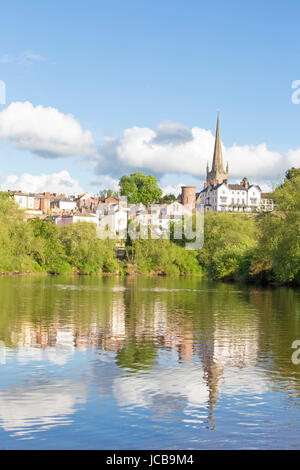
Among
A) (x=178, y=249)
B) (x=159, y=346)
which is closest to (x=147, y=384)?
(x=159, y=346)

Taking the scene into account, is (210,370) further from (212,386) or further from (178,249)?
(178,249)

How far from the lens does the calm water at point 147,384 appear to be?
411 inches

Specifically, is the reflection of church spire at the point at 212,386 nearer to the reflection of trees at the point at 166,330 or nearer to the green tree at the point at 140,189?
the reflection of trees at the point at 166,330

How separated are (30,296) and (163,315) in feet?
49.3

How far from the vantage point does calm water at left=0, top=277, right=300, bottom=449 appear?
1044 cm

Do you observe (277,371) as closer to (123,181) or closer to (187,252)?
(187,252)

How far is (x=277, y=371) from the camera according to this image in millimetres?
15812

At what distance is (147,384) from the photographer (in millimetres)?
14141

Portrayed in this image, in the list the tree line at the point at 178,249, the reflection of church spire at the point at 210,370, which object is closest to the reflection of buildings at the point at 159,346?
the reflection of church spire at the point at 210,370

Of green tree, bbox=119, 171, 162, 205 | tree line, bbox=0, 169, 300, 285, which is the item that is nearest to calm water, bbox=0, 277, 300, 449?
tree line, bbox=0, 169, 300, 285

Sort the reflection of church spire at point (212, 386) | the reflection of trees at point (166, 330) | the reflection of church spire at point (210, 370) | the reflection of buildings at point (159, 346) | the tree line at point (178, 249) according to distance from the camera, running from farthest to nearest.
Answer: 1. the tree line at point (178, 249)
2. the reflection of trees at point (166, 330)
3. the reflection of buildings at point (159, 346)
4. the reflection of church spire at point (210, 370)
5. the reflection of church spire at point (212, 386)

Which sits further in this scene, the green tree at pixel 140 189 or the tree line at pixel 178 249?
the green tree at pixel 140 189

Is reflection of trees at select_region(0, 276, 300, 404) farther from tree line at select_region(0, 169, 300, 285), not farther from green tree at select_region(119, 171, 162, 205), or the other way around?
green tree at select_region(119, 171, 162, 205)
